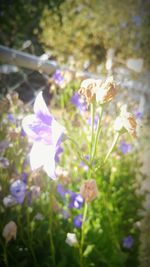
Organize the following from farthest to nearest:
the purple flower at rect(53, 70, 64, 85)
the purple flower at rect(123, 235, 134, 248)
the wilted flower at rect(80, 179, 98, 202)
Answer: the purple flower at rect(53, 70, 64, 85) < the purple flower at rect(123, 235, 134, 248) < the wilted flower at rect(80, 179, 98, 202)

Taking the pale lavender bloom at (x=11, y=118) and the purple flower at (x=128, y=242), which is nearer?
the pale lavender bloom at (x=11, y=118)

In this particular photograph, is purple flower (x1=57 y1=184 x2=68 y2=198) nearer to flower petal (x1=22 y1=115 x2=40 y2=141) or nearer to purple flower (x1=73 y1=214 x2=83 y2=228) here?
purple flower (x1=73 y1=214 x2=83 y2=228)

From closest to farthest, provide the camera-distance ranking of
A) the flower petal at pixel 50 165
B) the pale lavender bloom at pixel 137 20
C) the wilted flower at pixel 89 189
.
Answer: the flower petal at pixel 50 165 < the wilted flower at pixel 89 189 < the pale lavender bloom at pixel 137 20

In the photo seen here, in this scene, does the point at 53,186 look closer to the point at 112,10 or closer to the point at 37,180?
the point at 37,180

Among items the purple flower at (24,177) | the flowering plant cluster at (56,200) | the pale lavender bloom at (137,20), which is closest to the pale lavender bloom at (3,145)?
the flowering plant cluster at (56,200)

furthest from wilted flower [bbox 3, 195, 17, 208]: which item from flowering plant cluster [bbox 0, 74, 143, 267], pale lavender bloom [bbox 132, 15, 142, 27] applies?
pale lavender bloom [bbox 132, 15, 142, 27]

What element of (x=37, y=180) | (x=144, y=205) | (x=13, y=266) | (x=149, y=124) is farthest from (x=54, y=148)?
(x=149, y=124)

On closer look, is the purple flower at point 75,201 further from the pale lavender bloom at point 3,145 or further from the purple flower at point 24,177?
the pale lavender bloom at point 3,145
